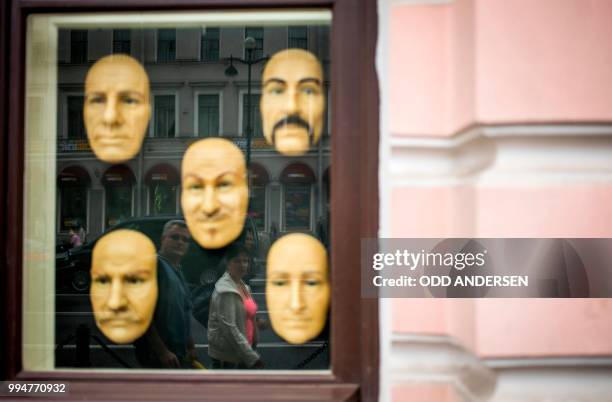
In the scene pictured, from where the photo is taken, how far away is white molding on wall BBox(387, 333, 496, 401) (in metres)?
1.59

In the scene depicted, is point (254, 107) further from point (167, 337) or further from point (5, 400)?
point (5, 400)

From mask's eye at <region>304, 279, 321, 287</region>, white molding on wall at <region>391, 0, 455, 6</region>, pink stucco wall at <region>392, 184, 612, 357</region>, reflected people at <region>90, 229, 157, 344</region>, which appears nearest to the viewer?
pink stucco wall at <region>392, 184, 612, 357</region>

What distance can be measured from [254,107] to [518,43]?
93cm

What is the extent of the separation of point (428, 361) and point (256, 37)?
4.19 ft

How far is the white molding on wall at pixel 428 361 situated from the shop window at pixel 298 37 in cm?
106

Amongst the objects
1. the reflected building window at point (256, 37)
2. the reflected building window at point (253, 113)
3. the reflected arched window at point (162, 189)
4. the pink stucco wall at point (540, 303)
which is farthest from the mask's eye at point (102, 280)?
the pink stucco wall at point (540, 303)

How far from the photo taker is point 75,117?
1.91m

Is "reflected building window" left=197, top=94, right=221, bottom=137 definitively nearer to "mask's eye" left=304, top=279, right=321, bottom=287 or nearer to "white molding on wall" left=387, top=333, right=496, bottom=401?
"mask's eye" left=304, top=279, right=321, bottom=287

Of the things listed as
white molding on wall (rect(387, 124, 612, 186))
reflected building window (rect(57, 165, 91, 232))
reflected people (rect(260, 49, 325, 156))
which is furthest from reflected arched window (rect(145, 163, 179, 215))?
white molding on wall (rect(387, 124, 612, 186))

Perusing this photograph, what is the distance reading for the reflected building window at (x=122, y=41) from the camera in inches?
73.2

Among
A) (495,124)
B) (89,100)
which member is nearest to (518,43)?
(495,124)

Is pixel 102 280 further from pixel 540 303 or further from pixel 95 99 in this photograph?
pixel 540 303

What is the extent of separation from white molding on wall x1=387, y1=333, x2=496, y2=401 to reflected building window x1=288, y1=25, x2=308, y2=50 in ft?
3.47

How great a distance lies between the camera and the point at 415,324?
1589 millimetres
